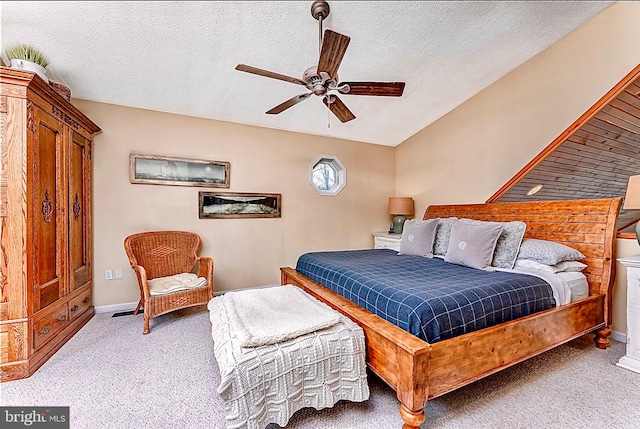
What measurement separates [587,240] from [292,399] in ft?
9.45

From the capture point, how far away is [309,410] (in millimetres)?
1616

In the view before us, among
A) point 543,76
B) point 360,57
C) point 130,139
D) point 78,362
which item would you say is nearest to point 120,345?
point 78,362

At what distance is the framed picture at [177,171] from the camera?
3229 mm

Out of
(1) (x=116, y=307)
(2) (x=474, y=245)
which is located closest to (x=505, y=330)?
(2) (x=474, y=245)

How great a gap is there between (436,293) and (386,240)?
8.75 ft

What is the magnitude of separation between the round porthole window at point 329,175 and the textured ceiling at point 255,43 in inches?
46.7

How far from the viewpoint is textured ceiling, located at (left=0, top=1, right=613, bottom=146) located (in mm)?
2074

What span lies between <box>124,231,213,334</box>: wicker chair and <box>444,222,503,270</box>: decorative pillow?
8.41 ft

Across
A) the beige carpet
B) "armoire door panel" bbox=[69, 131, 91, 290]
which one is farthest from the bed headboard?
"armoire door panel" bbox=[69, 131, 91, 290]

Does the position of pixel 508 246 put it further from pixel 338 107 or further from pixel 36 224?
pixel 36 224

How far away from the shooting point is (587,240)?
2.46m

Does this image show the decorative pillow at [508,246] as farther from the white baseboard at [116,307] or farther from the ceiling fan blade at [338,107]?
the white baseboard at [116,307]

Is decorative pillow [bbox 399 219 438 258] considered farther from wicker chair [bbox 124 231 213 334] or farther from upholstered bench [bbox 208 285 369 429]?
wicker chair [bbox 124 231 213 334]

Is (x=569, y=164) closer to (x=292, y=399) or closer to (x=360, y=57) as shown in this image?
(x=360, y=57)
